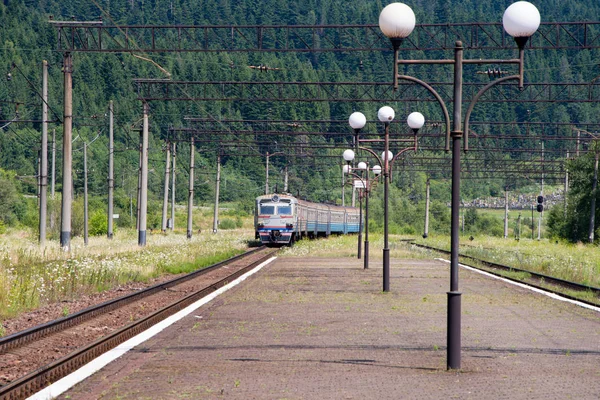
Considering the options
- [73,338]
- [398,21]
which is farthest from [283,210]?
[398,21]

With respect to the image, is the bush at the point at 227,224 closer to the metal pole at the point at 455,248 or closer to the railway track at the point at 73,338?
the railway track at the point at 73,338

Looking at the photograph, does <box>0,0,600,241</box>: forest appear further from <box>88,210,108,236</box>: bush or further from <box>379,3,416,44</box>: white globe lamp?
<box>379,3,416,44</box>: white globe lamp

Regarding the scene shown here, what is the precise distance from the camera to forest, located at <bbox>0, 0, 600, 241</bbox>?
10706cm

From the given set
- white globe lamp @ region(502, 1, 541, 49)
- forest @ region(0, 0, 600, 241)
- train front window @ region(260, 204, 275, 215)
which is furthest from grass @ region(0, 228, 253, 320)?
forest @ region(0, 0, 600, 241)

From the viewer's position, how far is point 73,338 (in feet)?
46.8

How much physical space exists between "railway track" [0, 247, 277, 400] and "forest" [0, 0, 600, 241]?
176ft

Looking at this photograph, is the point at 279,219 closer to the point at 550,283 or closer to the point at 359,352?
the point at 550,283

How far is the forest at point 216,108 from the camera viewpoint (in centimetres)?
10706

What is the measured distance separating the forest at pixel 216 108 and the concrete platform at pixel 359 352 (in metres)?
52.6

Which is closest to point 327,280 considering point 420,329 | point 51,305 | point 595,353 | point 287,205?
point 51,305

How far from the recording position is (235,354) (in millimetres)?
12188

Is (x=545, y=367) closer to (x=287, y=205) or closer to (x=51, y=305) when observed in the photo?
(x=51, y=305)

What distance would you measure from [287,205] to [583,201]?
21030 millimetres

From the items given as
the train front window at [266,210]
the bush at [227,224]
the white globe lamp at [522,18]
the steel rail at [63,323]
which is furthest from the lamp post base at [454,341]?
the bush at [227,224]
